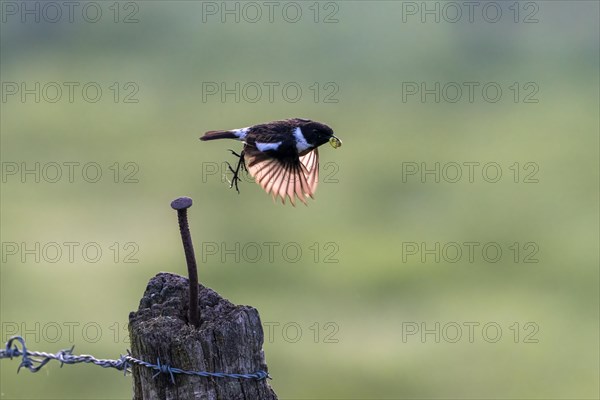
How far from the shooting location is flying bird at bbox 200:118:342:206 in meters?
4.03

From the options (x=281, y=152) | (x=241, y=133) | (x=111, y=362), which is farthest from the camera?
(x=241, y=133)

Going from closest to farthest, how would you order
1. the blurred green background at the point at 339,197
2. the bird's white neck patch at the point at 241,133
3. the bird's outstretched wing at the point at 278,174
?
the bird's outstretched wing at the point at 278,174 → the bird's white neck patch at the point at 241,133 → the blurred green background at the point at 339,197

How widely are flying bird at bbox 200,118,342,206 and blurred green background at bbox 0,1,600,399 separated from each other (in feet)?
25.1

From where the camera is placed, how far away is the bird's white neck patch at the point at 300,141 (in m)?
4.07

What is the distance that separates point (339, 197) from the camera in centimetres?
1750

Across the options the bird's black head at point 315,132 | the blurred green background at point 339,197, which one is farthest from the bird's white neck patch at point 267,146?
the blurred green background at point 339,197

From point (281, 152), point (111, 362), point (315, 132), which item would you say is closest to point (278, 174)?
point (281, 152)

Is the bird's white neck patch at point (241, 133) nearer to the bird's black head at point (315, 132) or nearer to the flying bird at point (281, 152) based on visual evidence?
the flying bird at point (281, 152)

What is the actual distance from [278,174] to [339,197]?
13.5 m

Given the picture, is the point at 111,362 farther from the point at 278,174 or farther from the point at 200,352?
the point at 278,174

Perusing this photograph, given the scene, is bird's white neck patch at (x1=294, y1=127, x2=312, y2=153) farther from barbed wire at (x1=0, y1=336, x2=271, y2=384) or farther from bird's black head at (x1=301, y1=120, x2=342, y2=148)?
barbed wire at (x1=0, y1=336, x2=271, y2=384)

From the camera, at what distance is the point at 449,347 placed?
1329 centimetres

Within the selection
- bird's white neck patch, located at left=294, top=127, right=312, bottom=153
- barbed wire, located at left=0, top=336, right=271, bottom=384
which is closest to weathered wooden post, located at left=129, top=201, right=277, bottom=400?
barbed wire, located at left=0, top=336, right=271, bottom=384

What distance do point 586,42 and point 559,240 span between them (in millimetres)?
8114
